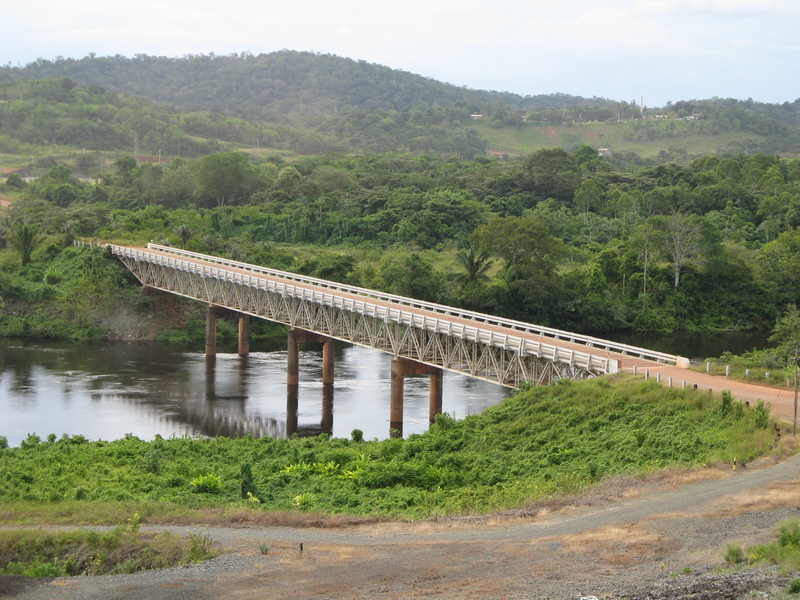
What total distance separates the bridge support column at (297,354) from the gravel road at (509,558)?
34229 mm

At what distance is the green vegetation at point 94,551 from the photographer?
69.3 feet

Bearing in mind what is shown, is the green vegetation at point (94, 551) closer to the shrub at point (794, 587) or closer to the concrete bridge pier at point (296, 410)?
the shrub at point (794, 587)

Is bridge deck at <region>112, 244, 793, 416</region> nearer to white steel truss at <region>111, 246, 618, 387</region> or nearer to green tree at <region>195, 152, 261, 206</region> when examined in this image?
white steel truss at <region>111, 246, 618, 387</region>

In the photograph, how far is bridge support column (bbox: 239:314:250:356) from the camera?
229 feet

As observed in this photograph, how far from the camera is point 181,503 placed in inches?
1075

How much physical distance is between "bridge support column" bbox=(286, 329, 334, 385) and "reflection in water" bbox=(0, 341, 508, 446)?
2.38 ft

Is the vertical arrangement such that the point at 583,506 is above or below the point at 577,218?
below

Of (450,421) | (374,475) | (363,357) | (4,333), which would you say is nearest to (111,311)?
(4,333)

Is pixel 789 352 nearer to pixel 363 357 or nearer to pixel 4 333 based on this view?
pixel 363 357

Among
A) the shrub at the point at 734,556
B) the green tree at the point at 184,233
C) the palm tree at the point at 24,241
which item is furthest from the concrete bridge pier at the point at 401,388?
the palm tree at the point at 24,241

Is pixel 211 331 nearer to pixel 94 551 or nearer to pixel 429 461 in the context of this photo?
pixel 429 461

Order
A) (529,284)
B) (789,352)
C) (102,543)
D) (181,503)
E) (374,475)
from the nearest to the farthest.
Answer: (102,543)
(181,503)
(374,475)
(789,352)
(529,284)

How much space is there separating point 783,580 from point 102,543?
45.8 feet

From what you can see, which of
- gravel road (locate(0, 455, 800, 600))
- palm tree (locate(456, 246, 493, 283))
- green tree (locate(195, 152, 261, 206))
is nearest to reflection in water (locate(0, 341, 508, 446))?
palm tree (locate(456, 246, 493, 283))
